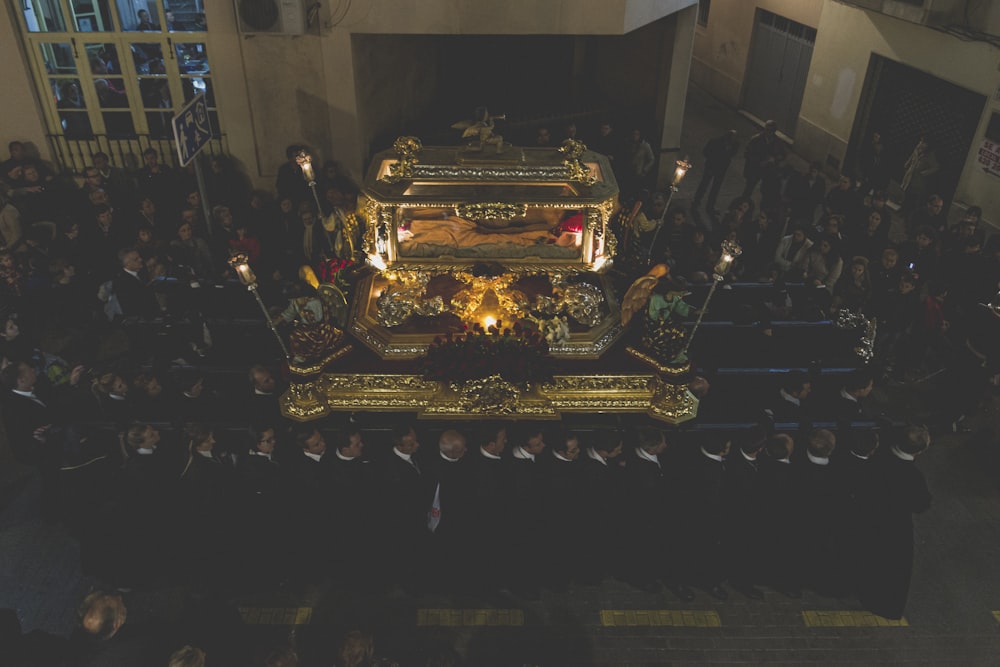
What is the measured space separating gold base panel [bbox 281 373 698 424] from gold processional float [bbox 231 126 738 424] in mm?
11

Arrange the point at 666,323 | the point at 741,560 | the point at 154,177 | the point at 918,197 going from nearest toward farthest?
the point at 741,560 < the point at 666,323 < the point at 154,177 < the point at 918,197

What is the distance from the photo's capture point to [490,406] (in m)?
6.58

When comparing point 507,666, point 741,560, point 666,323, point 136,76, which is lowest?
point 507,666

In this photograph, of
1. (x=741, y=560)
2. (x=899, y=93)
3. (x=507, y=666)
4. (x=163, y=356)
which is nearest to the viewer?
(x=507, y=666)

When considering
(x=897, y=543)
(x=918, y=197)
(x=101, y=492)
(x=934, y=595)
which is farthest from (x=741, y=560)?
(x=918, y=197)

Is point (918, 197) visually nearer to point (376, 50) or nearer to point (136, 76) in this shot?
point (376, 50)

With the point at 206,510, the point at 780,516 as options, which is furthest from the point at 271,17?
the point at 780,516

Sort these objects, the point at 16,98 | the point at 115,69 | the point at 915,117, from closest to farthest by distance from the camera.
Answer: the point at 16,98 < the point at 115,69 < the point at 915,117

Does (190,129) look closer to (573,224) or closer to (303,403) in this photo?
(303,403)

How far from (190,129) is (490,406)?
3.92 m

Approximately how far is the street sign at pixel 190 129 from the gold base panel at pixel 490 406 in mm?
2454

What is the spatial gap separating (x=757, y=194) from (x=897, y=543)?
8.89m

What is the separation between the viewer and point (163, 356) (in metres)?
7.09

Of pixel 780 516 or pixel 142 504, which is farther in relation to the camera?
pixel 780 516
